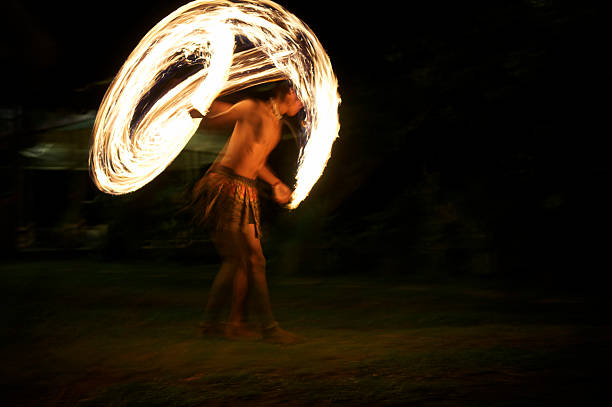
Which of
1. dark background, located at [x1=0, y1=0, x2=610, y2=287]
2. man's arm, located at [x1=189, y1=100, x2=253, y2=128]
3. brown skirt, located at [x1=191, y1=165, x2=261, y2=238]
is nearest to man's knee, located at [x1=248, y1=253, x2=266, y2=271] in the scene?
brown skirt, located at [x1=191, y1=165, x2=261, y2=238]

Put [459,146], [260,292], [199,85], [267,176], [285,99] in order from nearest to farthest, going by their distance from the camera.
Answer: [260,292]
[285,99]
[267,176]
[199,85]
[459,146]

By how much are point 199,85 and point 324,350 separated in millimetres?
2293

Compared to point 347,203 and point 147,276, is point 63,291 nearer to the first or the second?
point 147,276

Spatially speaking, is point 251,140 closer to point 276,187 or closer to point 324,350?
point 276,187

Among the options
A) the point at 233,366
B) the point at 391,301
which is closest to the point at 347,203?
the point at 391,301

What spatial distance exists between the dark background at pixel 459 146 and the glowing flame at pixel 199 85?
374 cm

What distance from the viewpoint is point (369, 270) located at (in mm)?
10891

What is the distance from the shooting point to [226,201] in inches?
221

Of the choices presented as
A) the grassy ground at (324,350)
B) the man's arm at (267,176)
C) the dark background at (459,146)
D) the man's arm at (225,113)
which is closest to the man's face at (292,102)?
the man's arm at (225,113)

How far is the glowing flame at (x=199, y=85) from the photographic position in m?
6.28

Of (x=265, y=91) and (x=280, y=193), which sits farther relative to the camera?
(x=265, y=91)

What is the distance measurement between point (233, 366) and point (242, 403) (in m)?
0.85

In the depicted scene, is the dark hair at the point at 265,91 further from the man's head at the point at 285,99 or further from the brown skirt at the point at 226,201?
the brown skirt at the point at 226,201

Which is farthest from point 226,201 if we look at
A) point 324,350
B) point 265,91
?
point 265,91
